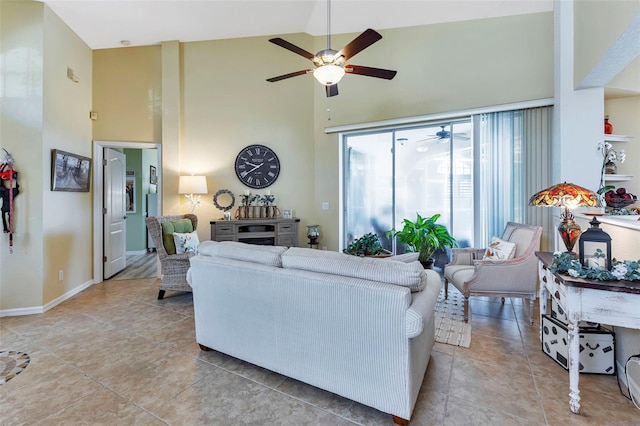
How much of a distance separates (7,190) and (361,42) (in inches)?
156

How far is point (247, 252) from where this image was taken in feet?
7.33

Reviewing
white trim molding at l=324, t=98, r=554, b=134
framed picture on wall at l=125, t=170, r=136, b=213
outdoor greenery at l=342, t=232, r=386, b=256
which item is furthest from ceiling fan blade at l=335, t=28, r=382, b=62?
framed picture on wall at l=125, t=170, r=136, b=213

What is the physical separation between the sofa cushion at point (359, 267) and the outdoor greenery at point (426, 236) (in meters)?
2.67

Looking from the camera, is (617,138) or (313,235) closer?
(617,138)

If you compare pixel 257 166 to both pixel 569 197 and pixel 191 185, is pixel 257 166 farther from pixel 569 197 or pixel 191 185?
pixel 569 197

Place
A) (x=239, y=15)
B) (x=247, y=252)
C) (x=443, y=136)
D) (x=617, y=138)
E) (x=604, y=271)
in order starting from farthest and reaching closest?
1. (x=443, y=136)
2. (x=239, y=15)
3. (x=617, y=138)
4. (x=247, y=252)
5. (x=604, y=271)

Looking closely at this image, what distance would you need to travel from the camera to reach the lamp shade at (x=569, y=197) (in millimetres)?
2225

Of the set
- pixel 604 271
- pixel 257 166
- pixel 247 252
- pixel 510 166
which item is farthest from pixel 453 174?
pixel 247 252

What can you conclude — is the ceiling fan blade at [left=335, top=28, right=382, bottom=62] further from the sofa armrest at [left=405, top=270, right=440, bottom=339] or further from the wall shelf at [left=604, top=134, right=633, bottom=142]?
the wall shelf at [left=604, top=134, right=633, bottom=142]

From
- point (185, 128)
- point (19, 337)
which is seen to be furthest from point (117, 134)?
point (19, 337)

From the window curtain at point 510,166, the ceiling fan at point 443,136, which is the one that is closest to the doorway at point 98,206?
the ceiling fan at point 443,136

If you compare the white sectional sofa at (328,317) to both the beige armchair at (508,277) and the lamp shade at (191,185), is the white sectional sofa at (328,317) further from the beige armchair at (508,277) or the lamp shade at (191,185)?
the lamp shade at (191,185)

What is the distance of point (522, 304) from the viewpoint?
3.62 m

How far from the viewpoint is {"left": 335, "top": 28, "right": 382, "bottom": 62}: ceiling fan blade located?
2487 mm
